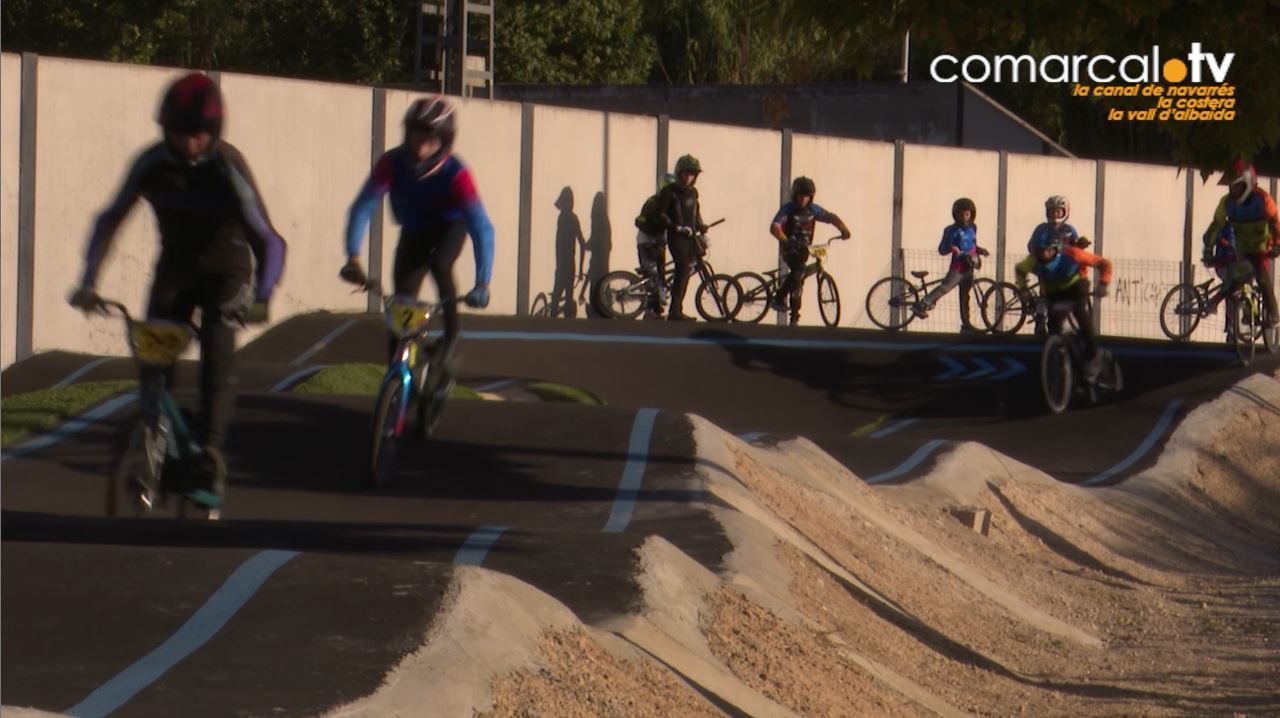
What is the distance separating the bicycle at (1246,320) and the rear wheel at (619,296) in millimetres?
7142

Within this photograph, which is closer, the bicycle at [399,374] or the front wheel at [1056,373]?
the bicycle at [399,374]

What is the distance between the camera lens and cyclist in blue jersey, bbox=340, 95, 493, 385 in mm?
9414

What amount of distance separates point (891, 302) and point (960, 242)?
1.27m

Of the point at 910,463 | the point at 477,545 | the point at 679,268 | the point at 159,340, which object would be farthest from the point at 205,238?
the point at 679,268

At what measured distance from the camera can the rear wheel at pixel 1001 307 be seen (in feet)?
82.0

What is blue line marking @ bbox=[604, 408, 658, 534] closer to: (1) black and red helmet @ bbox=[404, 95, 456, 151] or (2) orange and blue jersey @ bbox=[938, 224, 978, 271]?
(1) black and red helmet @ bbox=[404, 95, 456, 151]

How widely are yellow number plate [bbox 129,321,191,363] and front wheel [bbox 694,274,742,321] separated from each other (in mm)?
16342

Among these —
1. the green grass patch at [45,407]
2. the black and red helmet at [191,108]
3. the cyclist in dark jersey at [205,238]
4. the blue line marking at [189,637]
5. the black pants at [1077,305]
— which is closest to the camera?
Result: the blue line marking at [189,637]

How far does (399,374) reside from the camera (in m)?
9.67

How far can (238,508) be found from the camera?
32.7 feet

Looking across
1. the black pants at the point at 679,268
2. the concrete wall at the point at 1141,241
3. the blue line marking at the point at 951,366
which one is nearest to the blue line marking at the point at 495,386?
the blue line marking at the point at 951,366

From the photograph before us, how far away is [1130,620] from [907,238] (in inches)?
705

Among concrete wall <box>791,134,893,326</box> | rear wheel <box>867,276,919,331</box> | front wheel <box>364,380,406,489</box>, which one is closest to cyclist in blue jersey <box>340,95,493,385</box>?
front wheel <box>364,380,406,489</box>

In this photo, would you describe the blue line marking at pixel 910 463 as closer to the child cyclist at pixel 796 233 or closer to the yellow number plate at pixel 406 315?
the yellow number plate at pixel 406 315
